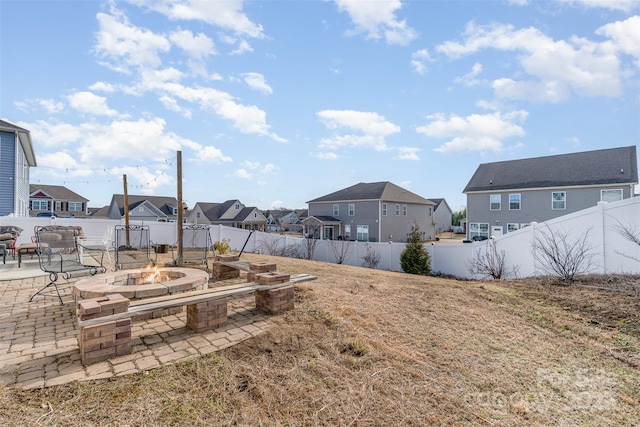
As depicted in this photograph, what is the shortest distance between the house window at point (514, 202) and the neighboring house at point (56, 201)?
156 feet

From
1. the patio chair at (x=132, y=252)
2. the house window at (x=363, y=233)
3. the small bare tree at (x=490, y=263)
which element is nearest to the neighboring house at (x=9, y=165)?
the patio chair at (x=132, y=252)

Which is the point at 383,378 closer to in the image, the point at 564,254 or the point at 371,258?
the point at 564,254

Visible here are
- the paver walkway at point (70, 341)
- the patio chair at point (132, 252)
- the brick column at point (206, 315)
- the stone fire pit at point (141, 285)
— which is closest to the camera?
the paver walkway at point (70, 341)

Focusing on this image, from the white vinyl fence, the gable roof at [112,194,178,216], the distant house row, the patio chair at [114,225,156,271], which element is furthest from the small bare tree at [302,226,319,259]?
the gable roof at [112,194,178,216]

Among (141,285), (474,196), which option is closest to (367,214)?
(474,196)

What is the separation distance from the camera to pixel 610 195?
1867 cm

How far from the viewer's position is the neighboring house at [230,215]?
128 feet

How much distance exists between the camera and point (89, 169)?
18.4 metres

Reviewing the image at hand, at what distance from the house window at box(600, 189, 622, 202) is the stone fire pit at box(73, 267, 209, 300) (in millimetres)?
23830

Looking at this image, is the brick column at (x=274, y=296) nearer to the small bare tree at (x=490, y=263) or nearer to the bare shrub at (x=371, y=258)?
the small bare tree at (x=490, y=263)

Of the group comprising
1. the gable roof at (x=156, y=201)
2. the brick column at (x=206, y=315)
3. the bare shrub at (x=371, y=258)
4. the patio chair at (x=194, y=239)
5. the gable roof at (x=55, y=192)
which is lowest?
the bare shrub at (x=371, y=258)

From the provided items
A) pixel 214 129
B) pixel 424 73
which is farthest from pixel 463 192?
pixel 214 129

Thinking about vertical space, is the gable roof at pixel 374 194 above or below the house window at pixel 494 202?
above

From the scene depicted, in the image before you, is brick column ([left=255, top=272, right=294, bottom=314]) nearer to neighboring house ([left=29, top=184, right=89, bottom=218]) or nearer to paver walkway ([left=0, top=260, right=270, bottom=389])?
paver walkway ([left=0, top=260, right=270, bottom=389])
